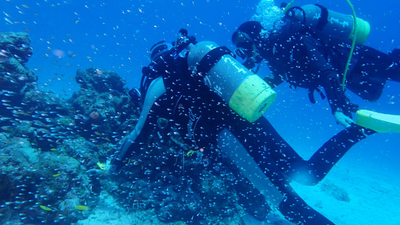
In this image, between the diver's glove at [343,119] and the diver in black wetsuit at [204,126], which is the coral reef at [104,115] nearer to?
the diver in black wetsuit at [204,126]

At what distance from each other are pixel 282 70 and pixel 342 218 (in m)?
6.74

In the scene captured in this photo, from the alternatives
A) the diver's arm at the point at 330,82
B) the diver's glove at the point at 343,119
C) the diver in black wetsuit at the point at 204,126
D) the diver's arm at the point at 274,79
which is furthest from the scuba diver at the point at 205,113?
the diver's arm at the point at 274,79

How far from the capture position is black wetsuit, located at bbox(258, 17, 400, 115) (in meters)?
4.11

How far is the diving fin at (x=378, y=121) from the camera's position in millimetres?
3376

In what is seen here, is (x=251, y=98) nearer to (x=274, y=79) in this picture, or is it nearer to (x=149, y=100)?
(x=149, y=100)

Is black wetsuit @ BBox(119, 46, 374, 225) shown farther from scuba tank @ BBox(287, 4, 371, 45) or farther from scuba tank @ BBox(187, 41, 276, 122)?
scuba tank @ BBox(287, 4, 371, 45)

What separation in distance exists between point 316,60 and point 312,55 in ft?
0.46

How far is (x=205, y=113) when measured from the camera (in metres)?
3.38

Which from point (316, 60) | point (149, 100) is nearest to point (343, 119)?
point (316, 60)

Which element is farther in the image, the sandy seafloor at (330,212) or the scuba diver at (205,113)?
the sandy seafloor at (330,212)

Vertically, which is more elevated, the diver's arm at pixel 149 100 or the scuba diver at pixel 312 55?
the diver's arm at pixel 149 100

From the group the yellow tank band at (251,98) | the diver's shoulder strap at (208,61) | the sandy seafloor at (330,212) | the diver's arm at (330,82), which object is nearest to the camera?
the yellow tank band at (251,98)

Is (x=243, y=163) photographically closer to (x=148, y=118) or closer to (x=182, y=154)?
(x=182, y=154)

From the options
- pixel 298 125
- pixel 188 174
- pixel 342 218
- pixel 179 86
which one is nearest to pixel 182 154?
pixel 188 174
